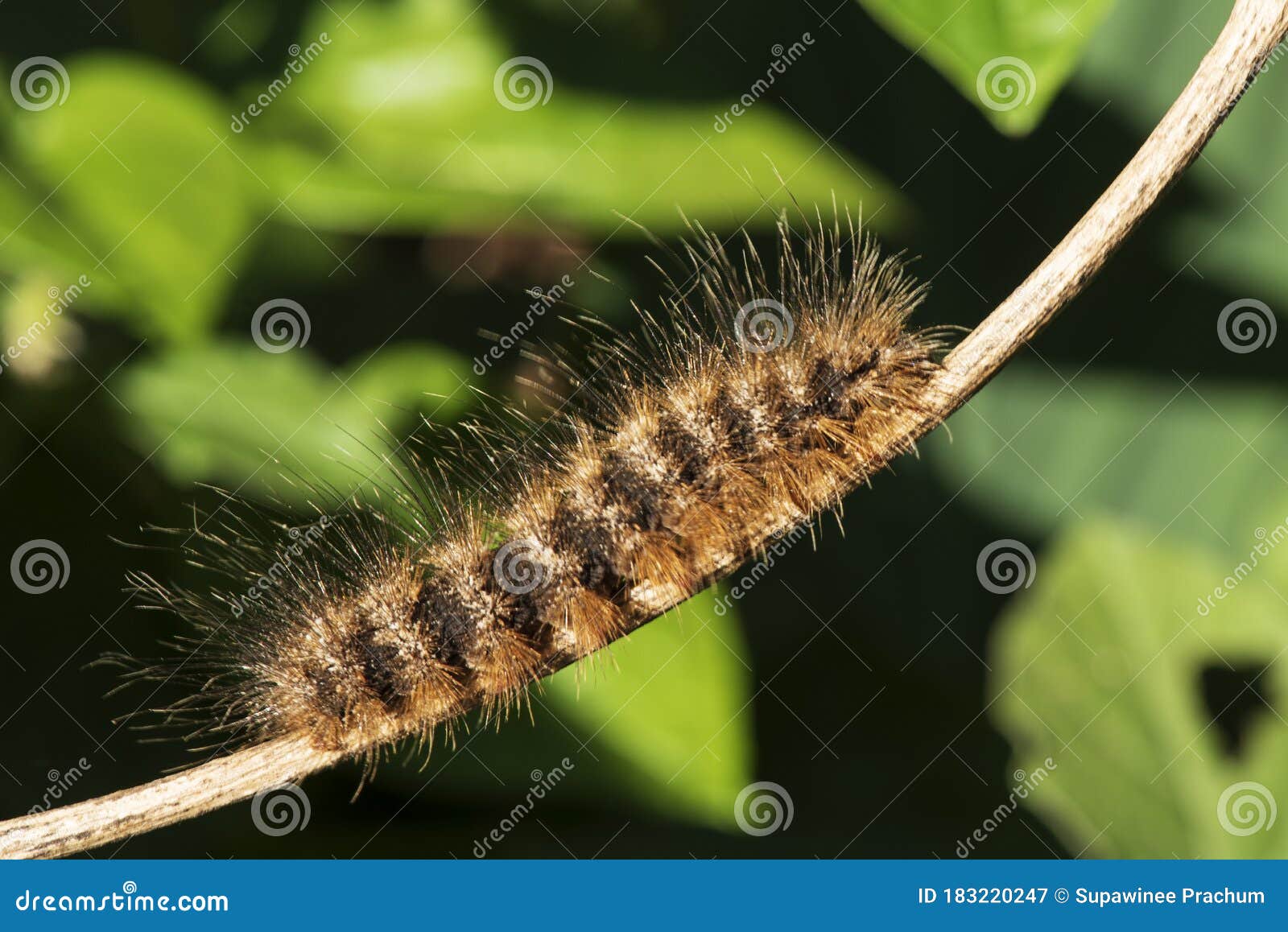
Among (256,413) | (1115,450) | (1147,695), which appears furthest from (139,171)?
(1147,695)

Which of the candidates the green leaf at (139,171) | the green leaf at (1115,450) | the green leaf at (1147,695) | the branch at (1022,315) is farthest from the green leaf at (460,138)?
the green leaf at (1147,695)

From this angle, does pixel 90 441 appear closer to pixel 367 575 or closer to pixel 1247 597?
pixel 367 575

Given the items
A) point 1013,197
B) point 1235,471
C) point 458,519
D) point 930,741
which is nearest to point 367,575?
point 458,519

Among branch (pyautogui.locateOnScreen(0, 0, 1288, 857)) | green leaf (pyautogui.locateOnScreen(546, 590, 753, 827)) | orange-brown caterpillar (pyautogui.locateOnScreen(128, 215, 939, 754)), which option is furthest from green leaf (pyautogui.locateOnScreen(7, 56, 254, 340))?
green leaf (pyautogui.locateOnScreen(546, 590, 753, 827))

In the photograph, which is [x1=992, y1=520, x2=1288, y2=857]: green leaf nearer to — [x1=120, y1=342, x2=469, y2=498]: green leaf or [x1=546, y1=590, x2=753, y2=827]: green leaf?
[x1=546, y1=590, x2=753, y2=827]: green leaf

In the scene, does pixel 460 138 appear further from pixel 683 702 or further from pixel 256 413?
pixel 683 702
